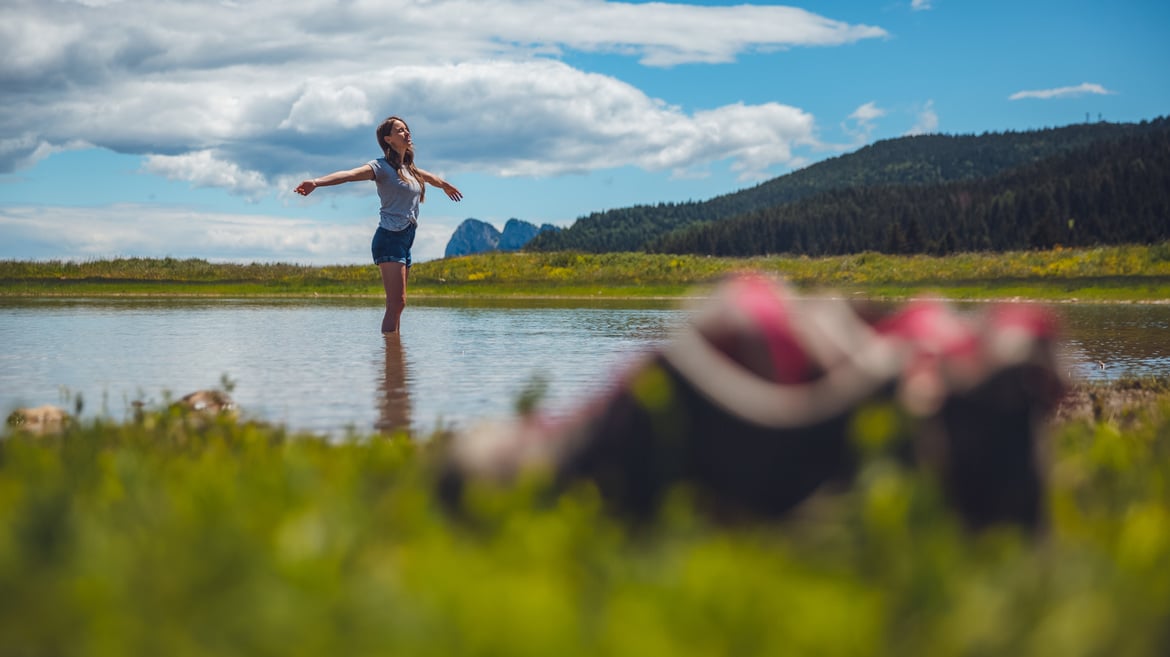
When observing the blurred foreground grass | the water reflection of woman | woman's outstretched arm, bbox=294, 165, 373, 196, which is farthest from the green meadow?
woman's outstretched arm, bbox=294, 165, 373, 196

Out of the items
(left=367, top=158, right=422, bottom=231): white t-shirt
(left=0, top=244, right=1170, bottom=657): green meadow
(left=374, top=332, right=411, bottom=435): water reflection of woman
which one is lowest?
(left=374, top=332, right=411, bottom=435): water reflection of woman

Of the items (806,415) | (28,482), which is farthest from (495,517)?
(28,482)

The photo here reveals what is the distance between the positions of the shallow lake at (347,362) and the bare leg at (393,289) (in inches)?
15.2

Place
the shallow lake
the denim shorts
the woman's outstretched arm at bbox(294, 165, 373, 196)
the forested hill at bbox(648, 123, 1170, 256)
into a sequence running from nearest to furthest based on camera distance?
1. the shallow lake
2. the woman's outstretched arm at bbox(294, 165, 373, 196)
3. the denim shorts
4. the forested hill at bbox(648, 123, 1170, 256)

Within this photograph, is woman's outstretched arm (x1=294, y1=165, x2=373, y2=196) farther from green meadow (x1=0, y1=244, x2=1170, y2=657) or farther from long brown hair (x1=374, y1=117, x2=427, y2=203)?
green meadow (x1=0, y1=244, x2=1170, y2=657)

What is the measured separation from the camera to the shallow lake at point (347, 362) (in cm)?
769

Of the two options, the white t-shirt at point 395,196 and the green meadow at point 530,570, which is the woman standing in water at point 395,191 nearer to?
the white t-shirt at point 395,196

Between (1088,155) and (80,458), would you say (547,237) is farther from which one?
(80,458)

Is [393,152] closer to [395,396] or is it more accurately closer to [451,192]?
[451,192]

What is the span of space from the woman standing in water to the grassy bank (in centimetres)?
2837

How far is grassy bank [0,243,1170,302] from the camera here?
3966cm

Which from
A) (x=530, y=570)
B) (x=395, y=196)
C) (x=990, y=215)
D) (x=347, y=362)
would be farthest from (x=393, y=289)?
(x=990, y=215)

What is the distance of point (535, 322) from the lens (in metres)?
20.0

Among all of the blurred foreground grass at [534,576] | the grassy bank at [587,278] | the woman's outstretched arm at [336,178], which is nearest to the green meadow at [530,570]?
the blurred foreground grass at [534,576]
